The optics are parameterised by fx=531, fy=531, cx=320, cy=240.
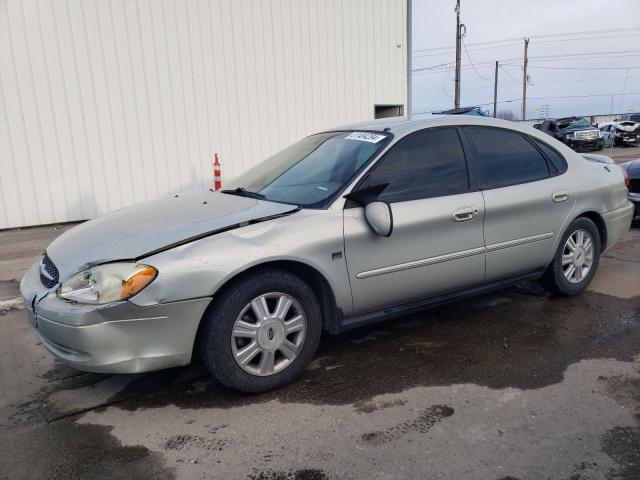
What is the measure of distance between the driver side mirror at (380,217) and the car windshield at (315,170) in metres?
0.25

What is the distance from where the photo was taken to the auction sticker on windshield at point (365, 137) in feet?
12.0

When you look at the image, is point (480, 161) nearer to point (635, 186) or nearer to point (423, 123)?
point (423, 123)

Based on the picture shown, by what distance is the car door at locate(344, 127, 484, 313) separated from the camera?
130 inches

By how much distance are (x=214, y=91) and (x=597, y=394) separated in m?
9.50

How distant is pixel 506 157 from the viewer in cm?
408

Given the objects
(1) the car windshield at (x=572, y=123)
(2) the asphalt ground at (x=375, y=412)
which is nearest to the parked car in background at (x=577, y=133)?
(1) the car windshield at (x=572, y=123)

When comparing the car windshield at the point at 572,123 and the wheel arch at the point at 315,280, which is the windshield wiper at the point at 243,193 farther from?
the car windshield at the point at 572,123

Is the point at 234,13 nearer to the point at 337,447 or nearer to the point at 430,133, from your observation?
the point at 430,133

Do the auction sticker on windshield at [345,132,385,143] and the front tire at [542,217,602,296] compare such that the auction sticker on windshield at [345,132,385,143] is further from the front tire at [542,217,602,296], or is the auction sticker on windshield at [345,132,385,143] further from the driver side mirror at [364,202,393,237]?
the front tire at [542,217,602,296]

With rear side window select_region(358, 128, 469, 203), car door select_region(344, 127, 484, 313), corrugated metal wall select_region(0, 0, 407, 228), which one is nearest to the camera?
car door select_region(344, 127, 484, 313)

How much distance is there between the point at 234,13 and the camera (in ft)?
35.5

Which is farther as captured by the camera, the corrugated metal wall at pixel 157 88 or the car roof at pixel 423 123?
the corrugated metal wall at pixel 157 88

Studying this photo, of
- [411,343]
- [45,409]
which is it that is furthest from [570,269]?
[45,409]

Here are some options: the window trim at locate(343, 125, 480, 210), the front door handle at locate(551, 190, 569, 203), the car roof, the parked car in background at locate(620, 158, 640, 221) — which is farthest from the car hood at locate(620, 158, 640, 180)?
the window trim at locate(343, 125, 480, 210)
